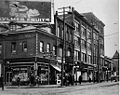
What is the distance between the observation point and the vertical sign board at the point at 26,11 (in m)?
2.17

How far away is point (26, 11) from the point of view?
2174 millimetres

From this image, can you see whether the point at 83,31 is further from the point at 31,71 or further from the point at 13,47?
the point at 13,47

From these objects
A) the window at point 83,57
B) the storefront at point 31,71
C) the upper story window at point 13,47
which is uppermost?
the upper story window at point 13,47

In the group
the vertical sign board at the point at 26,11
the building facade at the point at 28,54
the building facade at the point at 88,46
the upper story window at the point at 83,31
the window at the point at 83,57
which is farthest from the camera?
the upper story window at the point at 83,31

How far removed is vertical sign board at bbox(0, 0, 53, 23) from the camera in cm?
217

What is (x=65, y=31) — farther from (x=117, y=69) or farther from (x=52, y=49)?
(x=117, y=69)

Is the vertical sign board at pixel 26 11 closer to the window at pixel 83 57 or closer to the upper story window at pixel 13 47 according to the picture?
the upper story window at pixel 13 47

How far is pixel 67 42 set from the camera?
9.13 feet

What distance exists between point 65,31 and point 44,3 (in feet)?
1.64

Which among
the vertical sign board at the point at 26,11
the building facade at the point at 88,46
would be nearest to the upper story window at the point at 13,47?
the vertical sign board at the point at 26,11

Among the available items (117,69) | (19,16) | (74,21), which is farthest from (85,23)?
(19,16)

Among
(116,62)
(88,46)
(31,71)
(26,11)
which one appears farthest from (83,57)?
(26,11)

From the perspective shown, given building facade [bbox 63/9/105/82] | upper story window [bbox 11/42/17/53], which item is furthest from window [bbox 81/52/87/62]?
upper story window [bbox 11/42/17/53]

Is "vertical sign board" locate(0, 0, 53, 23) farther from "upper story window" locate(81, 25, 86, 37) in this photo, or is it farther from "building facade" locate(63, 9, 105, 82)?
"upper story window" locate(81, 25, 86, 37)
